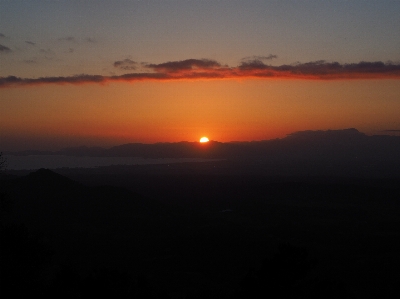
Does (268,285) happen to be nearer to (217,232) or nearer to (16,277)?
(16,277)

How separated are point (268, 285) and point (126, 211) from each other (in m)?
42.6

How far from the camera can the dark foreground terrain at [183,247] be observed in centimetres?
1711

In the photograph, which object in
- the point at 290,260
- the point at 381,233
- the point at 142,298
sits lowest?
the point at 381,233

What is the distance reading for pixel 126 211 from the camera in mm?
58562

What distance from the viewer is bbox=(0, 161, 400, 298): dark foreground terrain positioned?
1711cm

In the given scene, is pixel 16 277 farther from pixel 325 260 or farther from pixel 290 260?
pixel 325 260

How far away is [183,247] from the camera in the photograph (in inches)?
1636

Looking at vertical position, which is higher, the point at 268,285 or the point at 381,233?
the point at 268,285

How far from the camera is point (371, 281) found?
30750 mm

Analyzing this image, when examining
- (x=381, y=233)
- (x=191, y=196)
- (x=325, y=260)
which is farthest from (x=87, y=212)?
(x=191, y=196)

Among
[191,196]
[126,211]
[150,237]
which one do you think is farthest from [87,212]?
[191,196]

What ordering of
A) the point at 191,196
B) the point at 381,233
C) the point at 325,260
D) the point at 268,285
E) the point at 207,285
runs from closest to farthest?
the point at 268,285
the point at 207,285
the point at 325,260
the point at 381,233
the point at 191,196

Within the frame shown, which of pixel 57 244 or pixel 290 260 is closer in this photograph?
pixel 290 260

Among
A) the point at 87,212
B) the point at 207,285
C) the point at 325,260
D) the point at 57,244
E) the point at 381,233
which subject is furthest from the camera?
the point at 87,212
